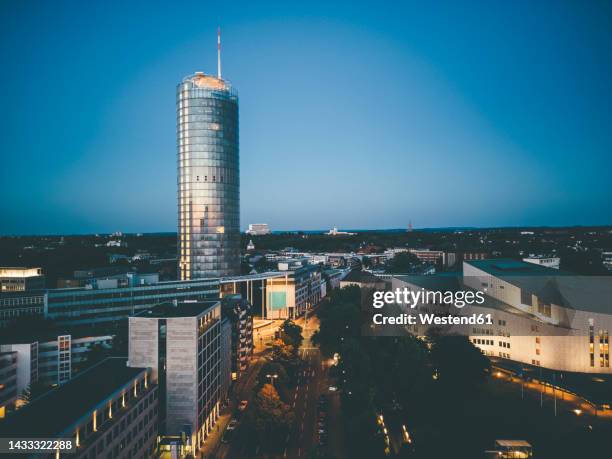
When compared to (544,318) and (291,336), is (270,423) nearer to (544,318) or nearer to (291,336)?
(291,336)

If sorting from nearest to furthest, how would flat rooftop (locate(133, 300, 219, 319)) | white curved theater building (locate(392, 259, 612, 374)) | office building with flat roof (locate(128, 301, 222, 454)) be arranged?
office building with flat roof (locate(128, 301, 222, 454)) < flat rooftop (locate(133, 300, 219, 319)) < white curved theater building (locate(392, 259, 612, 374))

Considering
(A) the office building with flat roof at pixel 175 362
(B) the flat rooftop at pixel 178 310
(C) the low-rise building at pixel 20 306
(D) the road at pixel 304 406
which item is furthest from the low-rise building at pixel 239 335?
(C) the low-rise building at pixel 20 306

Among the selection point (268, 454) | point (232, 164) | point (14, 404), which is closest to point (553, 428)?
point (268, 454)

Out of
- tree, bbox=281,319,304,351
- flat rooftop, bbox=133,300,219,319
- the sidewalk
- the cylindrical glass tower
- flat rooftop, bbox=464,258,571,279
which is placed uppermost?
the cylindrical glass tower

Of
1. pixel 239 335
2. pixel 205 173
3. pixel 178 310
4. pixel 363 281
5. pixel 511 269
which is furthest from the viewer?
pixel 363 281

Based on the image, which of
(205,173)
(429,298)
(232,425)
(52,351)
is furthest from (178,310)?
(205,173)

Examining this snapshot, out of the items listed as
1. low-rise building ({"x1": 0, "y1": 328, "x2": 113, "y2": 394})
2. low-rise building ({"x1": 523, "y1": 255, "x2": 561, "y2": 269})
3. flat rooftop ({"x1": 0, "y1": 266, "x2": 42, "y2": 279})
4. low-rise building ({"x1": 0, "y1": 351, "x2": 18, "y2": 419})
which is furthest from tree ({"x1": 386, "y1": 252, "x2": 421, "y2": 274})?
low-rise building ({"x1": 0, "y1": 351, "x2": 18, "y2": 419})

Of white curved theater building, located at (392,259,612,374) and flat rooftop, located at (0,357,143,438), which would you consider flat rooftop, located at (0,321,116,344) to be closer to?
flat rooftop, located at (0,357,143,438)
